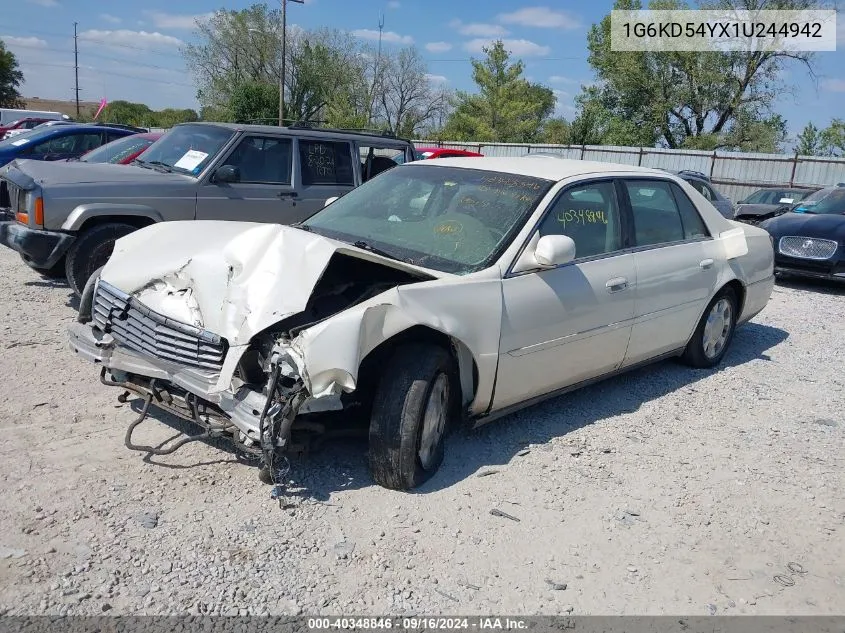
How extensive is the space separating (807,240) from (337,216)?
823cm

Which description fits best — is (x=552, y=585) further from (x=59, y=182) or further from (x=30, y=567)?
(x=59, y=182)

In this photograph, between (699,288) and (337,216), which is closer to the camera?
(337,216)

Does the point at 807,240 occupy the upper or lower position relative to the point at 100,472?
upper

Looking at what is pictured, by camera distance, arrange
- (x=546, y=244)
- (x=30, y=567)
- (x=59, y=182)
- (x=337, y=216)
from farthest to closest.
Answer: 1. (x=59, y=182)
2. (x=337, y=216)
3. (x=546, y=244)
4. (x=30, y=567)

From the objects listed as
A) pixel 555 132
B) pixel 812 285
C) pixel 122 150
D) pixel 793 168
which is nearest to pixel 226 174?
pixel 122 150

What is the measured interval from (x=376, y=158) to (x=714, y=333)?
429 centimetres

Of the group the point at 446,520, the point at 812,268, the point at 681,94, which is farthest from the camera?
the point at 681,94

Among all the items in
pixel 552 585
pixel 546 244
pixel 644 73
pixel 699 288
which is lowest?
pixel 552 585

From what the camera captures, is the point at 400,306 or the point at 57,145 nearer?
the point at 400,306

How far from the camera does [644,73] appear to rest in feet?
126

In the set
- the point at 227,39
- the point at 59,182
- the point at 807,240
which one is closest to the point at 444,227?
the point at 59,182

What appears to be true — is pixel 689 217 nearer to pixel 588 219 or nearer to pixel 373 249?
pixel 588 219

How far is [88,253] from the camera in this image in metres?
6.21

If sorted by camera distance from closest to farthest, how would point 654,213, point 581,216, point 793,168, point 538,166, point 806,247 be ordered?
point 581,216
point 538,166
point 654,213
point 806,247
point 793,168
